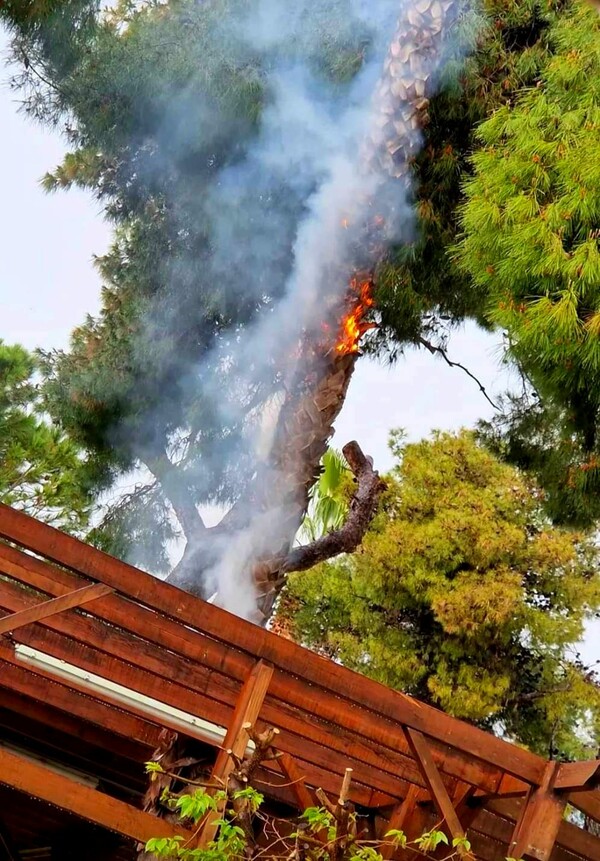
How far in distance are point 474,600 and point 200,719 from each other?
745 centimetres

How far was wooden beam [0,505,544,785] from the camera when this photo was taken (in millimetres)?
3246

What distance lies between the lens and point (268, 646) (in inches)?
141

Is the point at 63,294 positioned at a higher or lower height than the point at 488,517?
higher

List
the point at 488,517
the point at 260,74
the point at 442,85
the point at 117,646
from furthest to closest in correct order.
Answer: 1. the point at 488,517
2. the point at 260,74
3. the point at 442,85
4. the point at 117,646

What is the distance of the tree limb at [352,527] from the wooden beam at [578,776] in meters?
4.71

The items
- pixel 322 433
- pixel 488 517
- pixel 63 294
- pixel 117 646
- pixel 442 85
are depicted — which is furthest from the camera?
pixel 63 294

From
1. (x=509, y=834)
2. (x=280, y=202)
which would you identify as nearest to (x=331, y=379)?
(x=280, y=202)

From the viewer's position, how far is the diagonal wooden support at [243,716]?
3.46 m

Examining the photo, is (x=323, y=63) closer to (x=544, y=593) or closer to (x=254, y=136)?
(x=254, y=136)

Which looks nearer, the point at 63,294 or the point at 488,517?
the point at 488,517

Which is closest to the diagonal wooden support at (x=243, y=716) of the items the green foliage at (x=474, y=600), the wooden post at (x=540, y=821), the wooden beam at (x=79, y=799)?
the wooden beam at (x=79, y=799)

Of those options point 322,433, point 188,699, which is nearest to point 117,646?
point 188,699

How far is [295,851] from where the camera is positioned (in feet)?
8.70

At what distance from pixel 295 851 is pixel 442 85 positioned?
21.9ft
